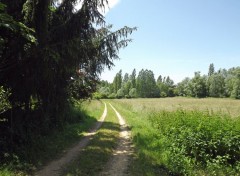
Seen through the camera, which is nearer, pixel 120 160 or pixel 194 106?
pixel 120 160

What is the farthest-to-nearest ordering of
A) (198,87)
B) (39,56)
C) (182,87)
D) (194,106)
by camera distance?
(182,87) → (198,87) → (194,106) → (39,56)

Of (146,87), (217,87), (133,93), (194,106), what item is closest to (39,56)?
(194,106)

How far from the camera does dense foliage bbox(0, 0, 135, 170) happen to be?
11.2 metres

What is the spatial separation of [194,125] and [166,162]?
2070 millimetres

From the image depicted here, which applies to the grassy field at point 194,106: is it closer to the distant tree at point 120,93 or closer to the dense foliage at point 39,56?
the dense foliage at point 39,56

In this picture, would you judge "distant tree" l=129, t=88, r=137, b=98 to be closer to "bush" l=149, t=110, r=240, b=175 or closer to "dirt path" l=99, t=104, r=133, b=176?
"dirt path" l=99, t=104, r=133, b=176

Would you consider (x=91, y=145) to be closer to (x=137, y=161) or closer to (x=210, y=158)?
(x=137, y=161)

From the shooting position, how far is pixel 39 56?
36.9 feet

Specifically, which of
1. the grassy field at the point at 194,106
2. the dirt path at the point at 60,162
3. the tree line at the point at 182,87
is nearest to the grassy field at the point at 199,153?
the dirt path at the point at 60,162

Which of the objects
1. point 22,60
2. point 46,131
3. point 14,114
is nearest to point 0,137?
point 14,114

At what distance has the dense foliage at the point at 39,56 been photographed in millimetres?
11195

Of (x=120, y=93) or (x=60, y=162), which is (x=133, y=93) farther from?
→ (x=60, y=162)

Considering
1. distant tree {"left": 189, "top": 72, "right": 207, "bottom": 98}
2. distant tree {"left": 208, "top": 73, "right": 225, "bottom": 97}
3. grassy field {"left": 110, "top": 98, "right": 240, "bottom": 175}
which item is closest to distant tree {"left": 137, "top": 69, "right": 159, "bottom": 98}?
distant tree {"left": 189, "top": 72, "right": 207, "bottom": 98}

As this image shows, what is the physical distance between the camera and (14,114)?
12688mm
